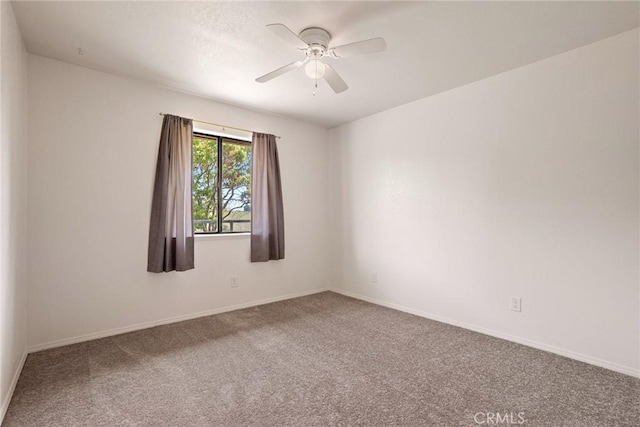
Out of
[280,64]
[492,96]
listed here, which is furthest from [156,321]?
[492,96]

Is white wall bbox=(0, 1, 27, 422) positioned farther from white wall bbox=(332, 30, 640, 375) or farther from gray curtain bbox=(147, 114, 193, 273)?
white wall bbox=(332, 30, 640, 375)

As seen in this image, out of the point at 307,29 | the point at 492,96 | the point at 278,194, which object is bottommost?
the point at 278,194

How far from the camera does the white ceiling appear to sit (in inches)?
81.4

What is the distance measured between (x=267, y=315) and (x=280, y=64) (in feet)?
8.51

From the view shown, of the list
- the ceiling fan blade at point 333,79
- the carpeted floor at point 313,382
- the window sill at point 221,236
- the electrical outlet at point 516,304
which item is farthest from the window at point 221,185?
the electrical outlet at point 516,304

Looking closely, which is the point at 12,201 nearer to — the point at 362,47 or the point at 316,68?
the point at 316,68

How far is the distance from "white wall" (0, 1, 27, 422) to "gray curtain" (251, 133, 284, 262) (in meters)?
2.09

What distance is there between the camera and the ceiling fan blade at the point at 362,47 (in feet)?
6.57

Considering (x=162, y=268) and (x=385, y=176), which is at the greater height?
(x=385, y=176)

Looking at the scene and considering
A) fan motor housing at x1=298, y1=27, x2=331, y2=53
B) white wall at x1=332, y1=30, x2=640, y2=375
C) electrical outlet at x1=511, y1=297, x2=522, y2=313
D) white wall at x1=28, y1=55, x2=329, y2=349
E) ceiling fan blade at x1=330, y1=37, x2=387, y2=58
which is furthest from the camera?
electrical outlet at x1=511, y1=297, x2=522, y2=313

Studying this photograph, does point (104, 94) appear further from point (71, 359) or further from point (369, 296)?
point (369, 296)

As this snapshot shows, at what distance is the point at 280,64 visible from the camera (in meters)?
2.81

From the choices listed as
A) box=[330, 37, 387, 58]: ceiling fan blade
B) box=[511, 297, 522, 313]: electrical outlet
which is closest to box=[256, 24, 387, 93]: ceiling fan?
box=[330, 37, 387, 58]: ceiling fan blade

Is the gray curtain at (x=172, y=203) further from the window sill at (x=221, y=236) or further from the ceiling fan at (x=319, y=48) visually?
the ceiling fan at (x=319, y=48)
